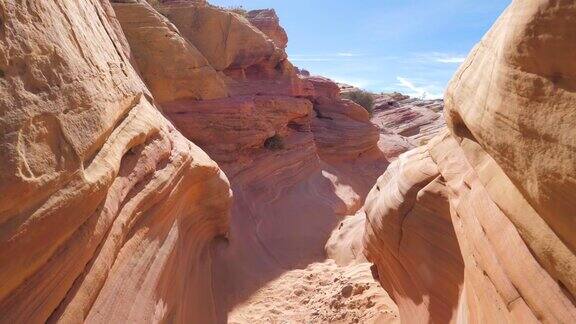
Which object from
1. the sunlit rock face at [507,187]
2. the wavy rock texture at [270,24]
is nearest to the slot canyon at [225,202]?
the sunlit rock face at [507,187]

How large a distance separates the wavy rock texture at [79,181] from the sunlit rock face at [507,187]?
3.05 meters

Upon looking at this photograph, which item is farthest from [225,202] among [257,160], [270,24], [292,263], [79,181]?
[270,24]

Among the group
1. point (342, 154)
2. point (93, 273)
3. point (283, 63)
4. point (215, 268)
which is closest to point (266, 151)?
point (283, 63)

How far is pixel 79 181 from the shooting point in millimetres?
3211

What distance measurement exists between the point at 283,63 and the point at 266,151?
3516mm

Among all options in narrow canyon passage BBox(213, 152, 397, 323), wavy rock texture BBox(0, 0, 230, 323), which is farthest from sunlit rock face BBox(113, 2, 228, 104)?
wavy rock texture BBox(0, 0, 230, 323)

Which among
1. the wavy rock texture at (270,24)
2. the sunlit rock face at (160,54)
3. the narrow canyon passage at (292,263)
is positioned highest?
the wavy rock texture at (270,24)

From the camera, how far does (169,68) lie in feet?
31.5

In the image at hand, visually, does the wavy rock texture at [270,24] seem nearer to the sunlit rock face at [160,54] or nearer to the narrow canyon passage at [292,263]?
the narrow canyon passage at [292,263]

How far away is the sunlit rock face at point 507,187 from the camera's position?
2368 mm

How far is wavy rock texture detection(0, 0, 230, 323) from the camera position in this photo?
9.15 ft

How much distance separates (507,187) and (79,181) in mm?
3162

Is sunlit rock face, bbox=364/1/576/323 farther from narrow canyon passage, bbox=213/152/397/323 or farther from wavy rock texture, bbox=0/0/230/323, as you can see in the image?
wavy rock texture, bbox=0/0/230/323

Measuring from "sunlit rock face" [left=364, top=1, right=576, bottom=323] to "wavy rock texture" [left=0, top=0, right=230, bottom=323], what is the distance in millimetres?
3051
